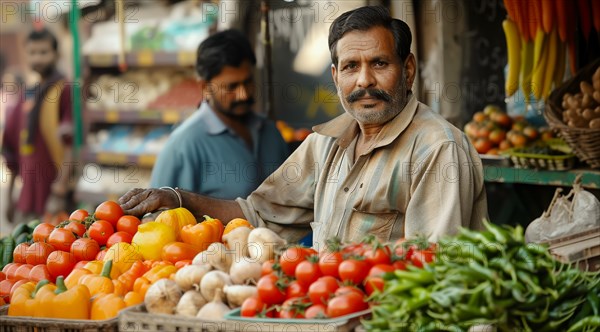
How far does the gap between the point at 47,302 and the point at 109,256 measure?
0.46m

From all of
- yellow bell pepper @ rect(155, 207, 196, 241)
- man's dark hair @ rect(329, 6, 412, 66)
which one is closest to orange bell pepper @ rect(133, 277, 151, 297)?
yellow bell pepper @ rect(155, 207, 196, 241)

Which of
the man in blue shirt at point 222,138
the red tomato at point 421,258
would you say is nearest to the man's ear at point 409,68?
the red tomato at point 421,258

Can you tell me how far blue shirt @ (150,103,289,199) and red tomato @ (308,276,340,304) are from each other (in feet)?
9.65

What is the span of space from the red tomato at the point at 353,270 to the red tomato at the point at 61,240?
1.37m

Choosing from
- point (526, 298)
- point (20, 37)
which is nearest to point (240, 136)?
point (526, 298)

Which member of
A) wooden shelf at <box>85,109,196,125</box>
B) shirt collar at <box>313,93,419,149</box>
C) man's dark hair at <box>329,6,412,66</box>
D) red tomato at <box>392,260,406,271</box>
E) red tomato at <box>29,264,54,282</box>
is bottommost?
wooden shelf at <box>85,109,196,125</box>

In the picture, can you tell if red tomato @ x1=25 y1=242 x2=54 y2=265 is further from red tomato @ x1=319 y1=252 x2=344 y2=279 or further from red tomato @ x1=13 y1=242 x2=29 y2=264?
red tomato @ x1=319 y1=252 x2=344 y2=279

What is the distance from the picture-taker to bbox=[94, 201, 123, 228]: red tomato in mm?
3752

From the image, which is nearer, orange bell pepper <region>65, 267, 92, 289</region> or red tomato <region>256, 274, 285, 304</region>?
red tomato <region>256, 274, 285, 304</region>

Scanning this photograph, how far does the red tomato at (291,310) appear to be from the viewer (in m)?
2.67

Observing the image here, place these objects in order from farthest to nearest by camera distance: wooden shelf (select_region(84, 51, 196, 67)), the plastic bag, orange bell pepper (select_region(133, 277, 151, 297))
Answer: wooden shelf (select_region(84, 51, 196, 67)) < the plastic bag < orange bell pepper (select_region(133, 277, 151, 297))

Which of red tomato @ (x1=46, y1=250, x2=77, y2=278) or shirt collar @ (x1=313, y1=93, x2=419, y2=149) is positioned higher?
shirt collar @ (x1=313, y1=93, x2=419, y2=149)

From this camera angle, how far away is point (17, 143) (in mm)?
9586

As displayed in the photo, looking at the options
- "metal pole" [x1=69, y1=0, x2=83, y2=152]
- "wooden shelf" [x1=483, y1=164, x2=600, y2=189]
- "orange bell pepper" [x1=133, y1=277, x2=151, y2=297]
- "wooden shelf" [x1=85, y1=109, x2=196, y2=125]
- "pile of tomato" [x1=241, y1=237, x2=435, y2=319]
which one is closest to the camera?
"pile of tomato" [x1=241, y1=237, x2=435, y2=319]
